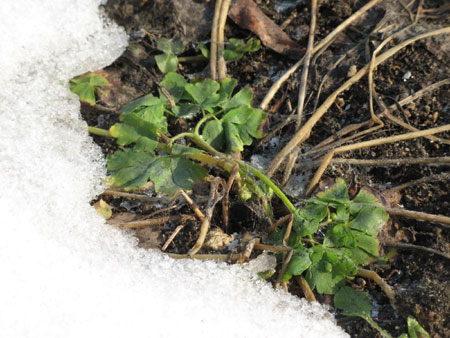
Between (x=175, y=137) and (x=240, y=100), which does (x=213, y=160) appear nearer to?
(x=175, y=137)

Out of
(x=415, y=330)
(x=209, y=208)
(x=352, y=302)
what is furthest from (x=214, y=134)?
(x=415, y=330)

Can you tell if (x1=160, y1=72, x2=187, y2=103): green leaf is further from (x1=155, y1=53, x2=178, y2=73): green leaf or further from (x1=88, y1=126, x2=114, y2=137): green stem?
(x1=88, y1=126, x2=114, y2=137): green stem

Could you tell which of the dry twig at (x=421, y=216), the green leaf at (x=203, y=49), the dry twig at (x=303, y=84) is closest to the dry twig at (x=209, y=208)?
the dry twig at (x=303, y=84)

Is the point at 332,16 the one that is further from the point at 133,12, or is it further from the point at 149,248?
the point at 149,248

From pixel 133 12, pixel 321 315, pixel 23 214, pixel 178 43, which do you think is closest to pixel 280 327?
pixel 321 315

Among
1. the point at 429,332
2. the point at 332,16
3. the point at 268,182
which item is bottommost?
the point at 429,332
